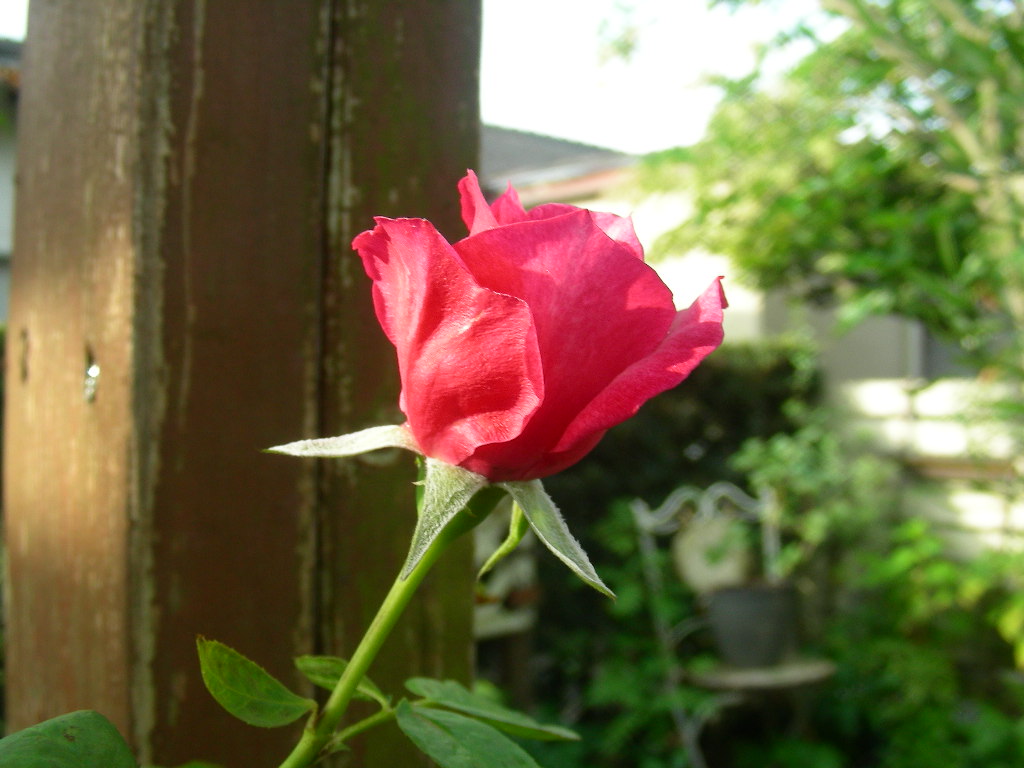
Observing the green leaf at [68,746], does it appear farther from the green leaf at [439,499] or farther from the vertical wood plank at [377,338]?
the vertical wood plank at [377,338]

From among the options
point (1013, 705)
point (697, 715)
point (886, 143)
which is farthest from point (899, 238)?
point (1013, 705)

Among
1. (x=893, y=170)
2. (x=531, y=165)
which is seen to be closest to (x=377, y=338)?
(x=893, y=170)

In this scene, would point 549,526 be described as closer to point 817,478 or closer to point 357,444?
point 357,444

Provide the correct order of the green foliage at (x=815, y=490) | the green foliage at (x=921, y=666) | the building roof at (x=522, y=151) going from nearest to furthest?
the green foliage at (x=921, y=666), the green foliage at (x=815, y=490), the building roof at (x=522, y=151)

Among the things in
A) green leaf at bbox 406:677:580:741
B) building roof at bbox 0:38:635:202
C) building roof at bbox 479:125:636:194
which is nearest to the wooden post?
green leaf at bbox 406:677:580:741

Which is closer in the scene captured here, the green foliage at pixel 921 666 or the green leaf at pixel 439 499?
the green leaf at pixel 439 499

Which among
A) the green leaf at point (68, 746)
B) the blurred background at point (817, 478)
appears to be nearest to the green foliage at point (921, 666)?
the blurred background at point (817, 478)

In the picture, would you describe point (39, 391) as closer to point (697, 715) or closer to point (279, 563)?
point (279, 563)
